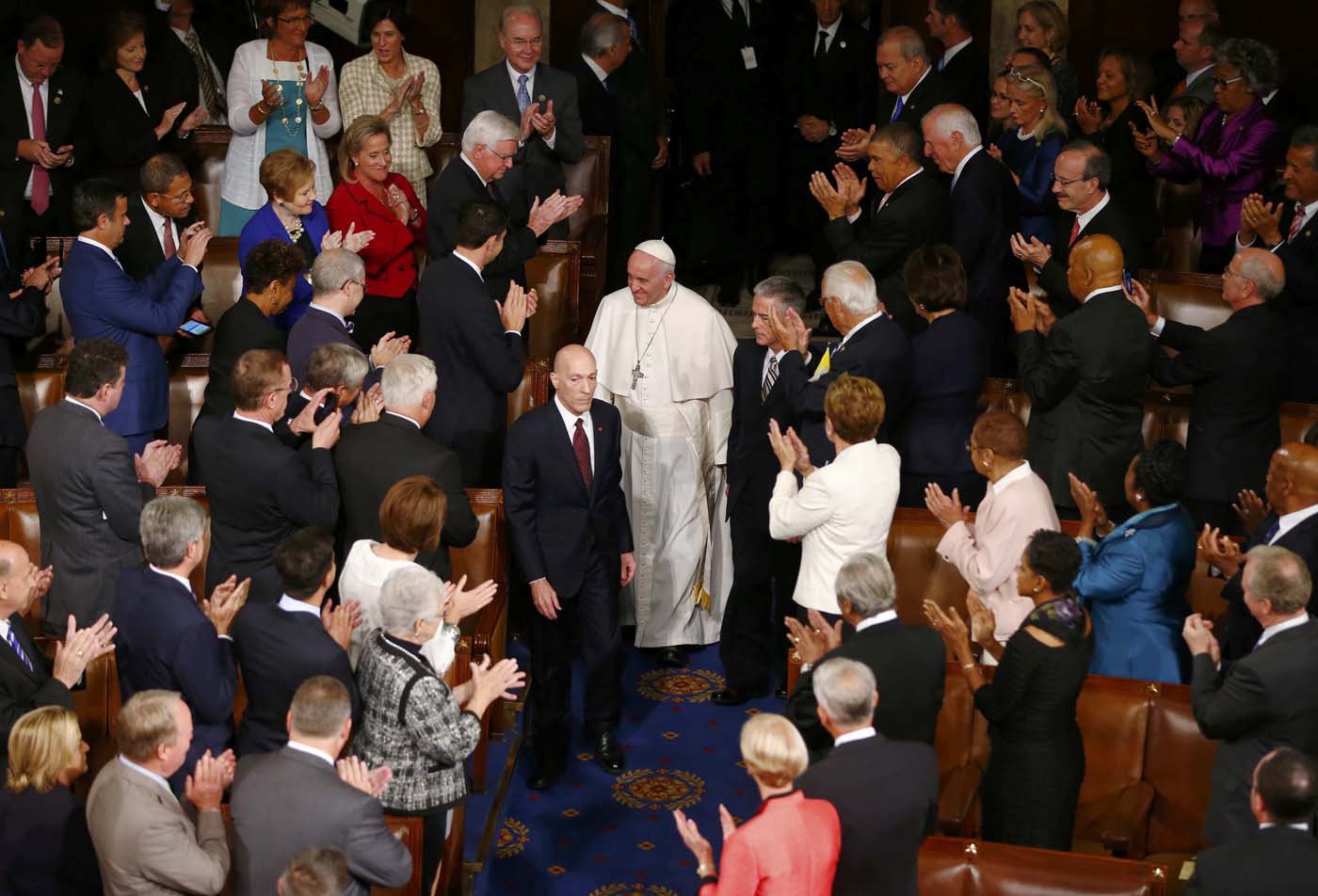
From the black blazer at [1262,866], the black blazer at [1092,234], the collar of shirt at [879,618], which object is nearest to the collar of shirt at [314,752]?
the collar of shirt at [879,618]

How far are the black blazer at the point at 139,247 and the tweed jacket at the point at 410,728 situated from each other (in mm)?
3084

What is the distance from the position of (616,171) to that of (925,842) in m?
5.27

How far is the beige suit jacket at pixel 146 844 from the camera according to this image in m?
3.73

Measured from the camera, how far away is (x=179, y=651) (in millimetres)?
4297

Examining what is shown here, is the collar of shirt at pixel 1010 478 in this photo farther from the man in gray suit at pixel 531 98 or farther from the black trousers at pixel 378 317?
the man in gray suit at pixel 531 98

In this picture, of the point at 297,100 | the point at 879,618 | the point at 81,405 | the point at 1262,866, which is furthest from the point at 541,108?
the point at 1262,866

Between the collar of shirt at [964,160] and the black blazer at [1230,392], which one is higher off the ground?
the collar of shirt at [964,160]

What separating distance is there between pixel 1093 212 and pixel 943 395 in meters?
1.14

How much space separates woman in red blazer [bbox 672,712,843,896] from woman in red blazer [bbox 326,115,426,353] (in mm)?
3715

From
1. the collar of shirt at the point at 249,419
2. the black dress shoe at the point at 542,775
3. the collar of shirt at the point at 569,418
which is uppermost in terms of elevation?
the collar of shirt at the point at 249,419

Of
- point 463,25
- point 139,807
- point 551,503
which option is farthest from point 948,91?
point 139,807

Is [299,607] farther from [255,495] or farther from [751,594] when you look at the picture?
[751,594]

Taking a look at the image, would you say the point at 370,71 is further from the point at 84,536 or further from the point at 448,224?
the point at 84,536

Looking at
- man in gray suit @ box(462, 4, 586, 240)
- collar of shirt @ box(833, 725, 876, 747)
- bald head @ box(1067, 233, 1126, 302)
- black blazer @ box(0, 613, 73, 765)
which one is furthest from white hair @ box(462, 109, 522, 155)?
collar of shirt @ box(833, 725, 876, 747)
